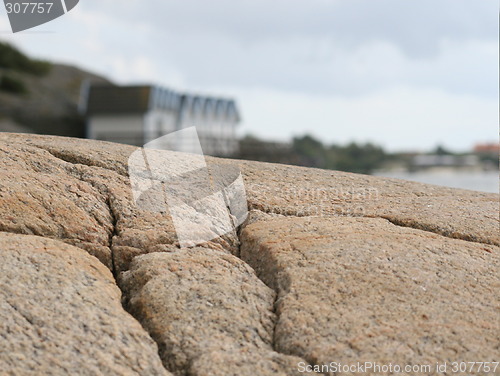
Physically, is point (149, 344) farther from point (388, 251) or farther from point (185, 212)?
point (388, 251)

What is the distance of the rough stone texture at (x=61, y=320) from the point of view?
3.82 metres

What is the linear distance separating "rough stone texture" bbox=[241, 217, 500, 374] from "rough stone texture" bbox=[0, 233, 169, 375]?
0.98 meters

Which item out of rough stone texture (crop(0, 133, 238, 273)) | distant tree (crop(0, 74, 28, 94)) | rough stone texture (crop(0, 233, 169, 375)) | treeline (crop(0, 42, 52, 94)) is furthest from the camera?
treeline (crop(0, 42, 52, 94))

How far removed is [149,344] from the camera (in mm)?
4137

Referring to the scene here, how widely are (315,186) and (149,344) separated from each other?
8.46 ft

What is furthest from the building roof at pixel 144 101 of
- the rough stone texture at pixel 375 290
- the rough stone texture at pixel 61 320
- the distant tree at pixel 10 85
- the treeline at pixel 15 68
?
the rough stone texture at pixel 61 320

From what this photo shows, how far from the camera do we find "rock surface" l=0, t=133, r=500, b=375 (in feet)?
13.1

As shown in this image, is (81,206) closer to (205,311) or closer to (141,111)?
(205,311)

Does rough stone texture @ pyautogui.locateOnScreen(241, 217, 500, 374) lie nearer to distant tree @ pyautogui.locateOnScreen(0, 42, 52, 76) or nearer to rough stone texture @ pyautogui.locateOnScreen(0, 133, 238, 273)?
rough stone texture @ pyautogui.locateOnScreen(0, 133, 238, 273)

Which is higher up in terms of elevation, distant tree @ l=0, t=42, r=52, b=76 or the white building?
distant tree @ l=0, t=42, r=52, b=76

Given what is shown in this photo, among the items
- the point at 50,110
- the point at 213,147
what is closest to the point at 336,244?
the point at 213,147

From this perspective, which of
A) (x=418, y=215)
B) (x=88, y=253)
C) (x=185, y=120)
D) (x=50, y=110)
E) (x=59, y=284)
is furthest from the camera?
(x=50, y=110)

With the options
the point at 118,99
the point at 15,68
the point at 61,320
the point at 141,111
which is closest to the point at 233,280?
the point at 61,320

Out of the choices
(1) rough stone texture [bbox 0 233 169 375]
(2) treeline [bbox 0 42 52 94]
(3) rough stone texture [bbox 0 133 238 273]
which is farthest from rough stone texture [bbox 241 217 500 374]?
(2) treeline [bbox 0 42 52 94]
